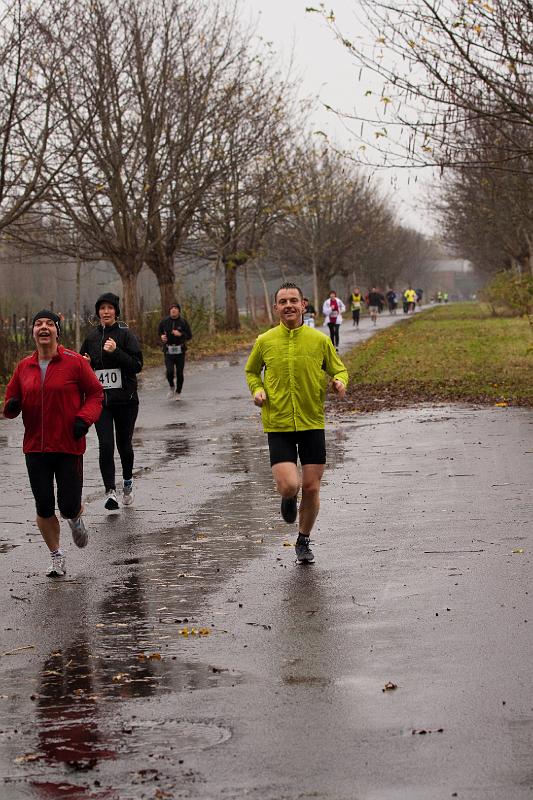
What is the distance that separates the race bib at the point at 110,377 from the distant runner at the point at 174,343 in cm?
1103

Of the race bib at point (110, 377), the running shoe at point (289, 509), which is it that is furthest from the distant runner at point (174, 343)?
the running shoe at point (289, 509)

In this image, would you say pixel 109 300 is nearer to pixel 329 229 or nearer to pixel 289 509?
pixel 289 509

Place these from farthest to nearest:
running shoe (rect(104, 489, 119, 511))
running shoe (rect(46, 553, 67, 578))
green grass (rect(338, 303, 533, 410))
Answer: green grass (rect(338, 303, 533, 410))
running shoe (rect(104, 489, 119, 511))
running shoe (rect(46, 553, 67, 578))

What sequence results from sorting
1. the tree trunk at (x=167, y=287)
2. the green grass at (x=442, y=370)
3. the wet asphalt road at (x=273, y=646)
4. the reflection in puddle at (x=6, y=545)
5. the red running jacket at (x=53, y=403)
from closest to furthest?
the wet asphalt road at (x=273, y=646), the red running jacket at (x=53, y=403), the reflection in puddle at (x=6, y=545), the green grass at (x=442, y=370), the tree trunk at (x=167, y=287)

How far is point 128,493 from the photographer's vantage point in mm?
11148

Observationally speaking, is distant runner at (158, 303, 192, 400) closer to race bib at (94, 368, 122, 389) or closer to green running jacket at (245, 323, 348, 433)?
race bib at (94, 368, 122, 389)

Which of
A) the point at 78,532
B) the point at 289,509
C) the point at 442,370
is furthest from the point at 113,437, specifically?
the point at 442,370

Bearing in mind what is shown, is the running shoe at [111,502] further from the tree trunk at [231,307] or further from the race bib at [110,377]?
the tree trunk at [231,307]

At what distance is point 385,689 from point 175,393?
17455 mm

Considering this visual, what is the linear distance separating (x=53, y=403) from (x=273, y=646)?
2762 mm

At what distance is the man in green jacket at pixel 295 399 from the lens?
828 centimetres

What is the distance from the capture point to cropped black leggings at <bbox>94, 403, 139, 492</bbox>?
10867 millimetres

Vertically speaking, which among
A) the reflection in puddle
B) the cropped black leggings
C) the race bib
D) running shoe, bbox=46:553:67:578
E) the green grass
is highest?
the race bib

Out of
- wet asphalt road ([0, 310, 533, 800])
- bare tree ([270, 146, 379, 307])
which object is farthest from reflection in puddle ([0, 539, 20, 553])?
bare tree ([270, 146, 379, 307])
